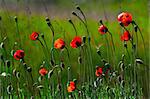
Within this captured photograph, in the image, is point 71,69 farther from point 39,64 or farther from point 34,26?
point 34,26

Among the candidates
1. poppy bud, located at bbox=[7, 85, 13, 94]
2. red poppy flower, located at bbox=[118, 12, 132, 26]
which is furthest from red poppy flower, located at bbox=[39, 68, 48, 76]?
red poppy flower, located at bbox=[118, 12, 132, 26]

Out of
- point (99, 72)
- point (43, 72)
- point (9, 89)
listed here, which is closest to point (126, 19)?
point (99, 72)

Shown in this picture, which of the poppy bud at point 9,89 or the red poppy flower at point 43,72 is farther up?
the red poppy flower at point 43,72

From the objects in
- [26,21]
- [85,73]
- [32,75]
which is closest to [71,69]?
[85,73]

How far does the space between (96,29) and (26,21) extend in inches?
15.4

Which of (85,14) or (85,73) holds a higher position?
(85,14)

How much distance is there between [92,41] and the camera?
86.8 inches

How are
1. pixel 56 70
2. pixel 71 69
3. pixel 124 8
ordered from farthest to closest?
pixel 124 8, pixel 71 69, pixel 56 70

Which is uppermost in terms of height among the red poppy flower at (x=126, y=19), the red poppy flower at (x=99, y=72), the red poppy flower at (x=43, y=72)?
the red poppy flower at (x=126, y=19)

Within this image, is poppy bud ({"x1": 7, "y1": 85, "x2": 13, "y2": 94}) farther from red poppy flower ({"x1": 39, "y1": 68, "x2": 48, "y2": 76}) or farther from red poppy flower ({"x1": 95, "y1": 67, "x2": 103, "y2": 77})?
red poppy flower ({"x1": 95, "y1": 67, "x2": 103, "y2": 77})

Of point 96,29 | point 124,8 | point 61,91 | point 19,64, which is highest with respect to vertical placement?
point 124,8

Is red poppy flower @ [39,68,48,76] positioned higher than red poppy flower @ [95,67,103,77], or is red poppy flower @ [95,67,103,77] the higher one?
red poppy flower @ [39,68,48,76]

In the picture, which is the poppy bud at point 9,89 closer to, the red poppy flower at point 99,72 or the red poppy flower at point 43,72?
the red poppy flower at point 43,72

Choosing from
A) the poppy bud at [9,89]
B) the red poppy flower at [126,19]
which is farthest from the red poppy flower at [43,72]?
the red poppy flower at [126,19]
